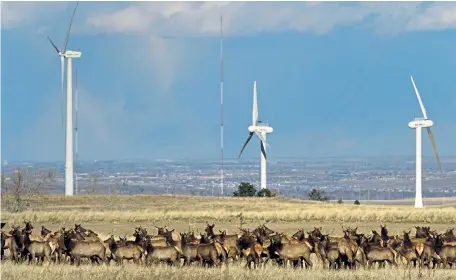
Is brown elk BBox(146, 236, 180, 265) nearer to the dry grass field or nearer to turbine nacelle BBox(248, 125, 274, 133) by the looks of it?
the dry grass field

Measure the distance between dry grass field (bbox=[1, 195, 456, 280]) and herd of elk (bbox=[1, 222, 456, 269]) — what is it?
578 mm

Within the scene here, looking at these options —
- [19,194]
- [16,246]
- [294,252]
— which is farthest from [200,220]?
[294,252]

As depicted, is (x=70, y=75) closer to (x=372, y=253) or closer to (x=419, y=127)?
(x=419, y=127)

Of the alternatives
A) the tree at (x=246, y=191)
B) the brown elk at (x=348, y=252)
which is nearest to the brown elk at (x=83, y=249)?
the brown elk at (x=348, y=252)

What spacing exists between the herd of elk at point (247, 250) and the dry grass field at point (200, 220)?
1.90ft

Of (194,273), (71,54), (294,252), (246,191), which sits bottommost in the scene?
(194,273)

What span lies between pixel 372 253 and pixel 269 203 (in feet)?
148

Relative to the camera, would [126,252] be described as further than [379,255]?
Yes

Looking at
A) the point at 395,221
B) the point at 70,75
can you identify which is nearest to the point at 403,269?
the point at 395,221

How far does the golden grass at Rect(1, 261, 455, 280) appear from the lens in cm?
2564

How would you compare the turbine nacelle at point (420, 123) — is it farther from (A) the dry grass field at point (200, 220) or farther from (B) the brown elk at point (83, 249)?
(B) the brown elk at point (83, 249)

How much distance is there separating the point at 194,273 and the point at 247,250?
12.0 feet

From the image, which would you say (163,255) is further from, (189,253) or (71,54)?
(71,54)

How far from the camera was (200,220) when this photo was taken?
2131 inches
